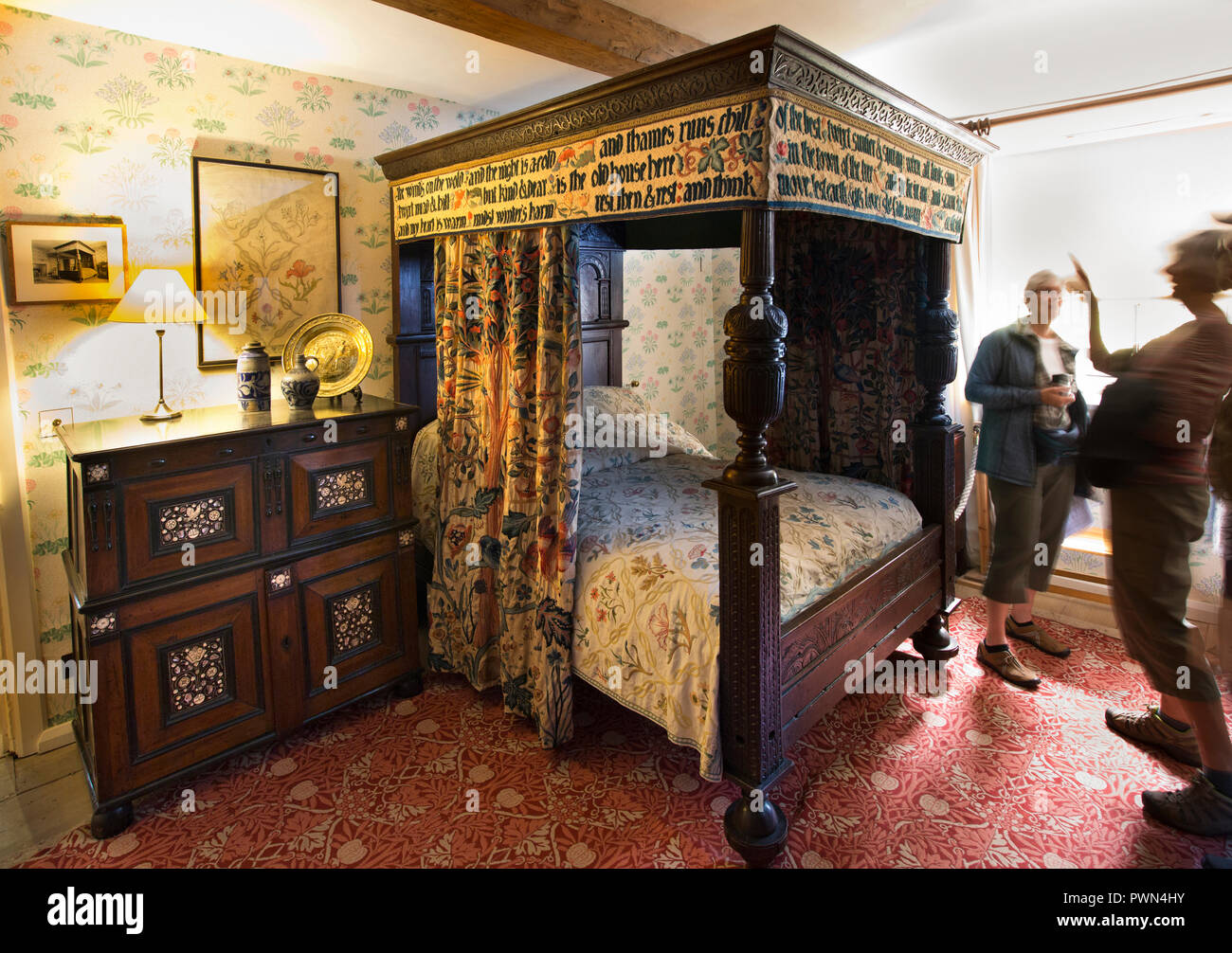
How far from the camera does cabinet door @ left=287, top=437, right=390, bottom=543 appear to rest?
2.69 m

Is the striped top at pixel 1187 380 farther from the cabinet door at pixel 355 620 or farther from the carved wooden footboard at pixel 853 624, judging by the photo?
the cabinet door at pixel 355 620

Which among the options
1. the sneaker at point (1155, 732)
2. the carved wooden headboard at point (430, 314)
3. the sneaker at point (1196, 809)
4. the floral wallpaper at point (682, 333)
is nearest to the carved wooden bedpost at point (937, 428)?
the sneaker at point (1155, 732)

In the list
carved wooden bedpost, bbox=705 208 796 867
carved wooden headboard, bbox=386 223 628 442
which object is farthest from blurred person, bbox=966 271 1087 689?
carved wooden headboard, bbox=386 223 628 442

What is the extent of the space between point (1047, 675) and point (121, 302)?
404cm

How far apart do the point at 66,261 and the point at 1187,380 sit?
3477mm

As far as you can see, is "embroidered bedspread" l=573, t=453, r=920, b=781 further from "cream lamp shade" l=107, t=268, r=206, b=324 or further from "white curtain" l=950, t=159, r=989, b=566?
"cream lamp shade" l=107, t=268, r=206, b=324

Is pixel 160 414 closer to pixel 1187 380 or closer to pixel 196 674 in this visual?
pixel 196 674

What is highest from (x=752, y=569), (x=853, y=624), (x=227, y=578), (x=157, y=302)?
(x=157, y=302)

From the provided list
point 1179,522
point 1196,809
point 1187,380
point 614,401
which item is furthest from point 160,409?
point 1196,809

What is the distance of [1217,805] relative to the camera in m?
2.25

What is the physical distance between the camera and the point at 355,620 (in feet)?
9.53

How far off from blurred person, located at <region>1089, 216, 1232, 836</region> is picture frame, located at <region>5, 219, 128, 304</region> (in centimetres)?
329
